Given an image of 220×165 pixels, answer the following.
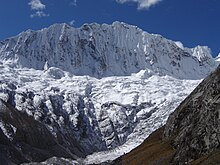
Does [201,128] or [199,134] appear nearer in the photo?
[199,134]

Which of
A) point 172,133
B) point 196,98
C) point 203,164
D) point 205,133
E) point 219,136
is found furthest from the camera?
point 172,133

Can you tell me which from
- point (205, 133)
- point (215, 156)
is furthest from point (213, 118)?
point (215, 156)

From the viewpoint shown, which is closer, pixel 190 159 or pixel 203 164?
pixel 203 164

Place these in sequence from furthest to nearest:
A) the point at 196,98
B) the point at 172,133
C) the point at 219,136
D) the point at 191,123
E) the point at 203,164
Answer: the point at 172,133
the point at 196,98
the point at 191,123
the point at 219,136
the point at 203,164

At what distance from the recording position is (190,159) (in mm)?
62844

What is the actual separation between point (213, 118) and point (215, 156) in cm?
1032

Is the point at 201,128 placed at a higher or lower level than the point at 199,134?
higher

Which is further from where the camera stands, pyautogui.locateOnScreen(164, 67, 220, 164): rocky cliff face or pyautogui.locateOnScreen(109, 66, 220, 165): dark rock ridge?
pyautogui.locateOnScreen(164, 67, 220, 164): rocky cliff face

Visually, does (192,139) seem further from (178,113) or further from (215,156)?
(178,113)

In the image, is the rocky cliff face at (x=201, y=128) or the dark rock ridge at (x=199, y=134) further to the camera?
the rocky cliff face at (x=201, y=128)

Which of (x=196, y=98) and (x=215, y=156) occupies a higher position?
(x=196, y=98)

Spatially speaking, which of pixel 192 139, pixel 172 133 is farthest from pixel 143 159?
pixel 192 139

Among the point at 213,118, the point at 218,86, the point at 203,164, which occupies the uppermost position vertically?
the point at 218,86

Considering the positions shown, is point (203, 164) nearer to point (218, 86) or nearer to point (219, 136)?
point (219, 136)
